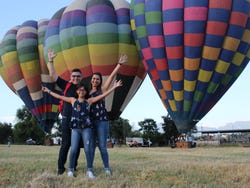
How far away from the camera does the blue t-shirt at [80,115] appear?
17.7 feet

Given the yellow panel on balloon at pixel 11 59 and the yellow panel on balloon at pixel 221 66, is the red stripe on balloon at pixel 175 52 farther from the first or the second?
the yellow panel on balloon at pixel 11 59

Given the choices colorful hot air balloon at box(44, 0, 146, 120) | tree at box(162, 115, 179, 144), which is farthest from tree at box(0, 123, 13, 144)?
colorful hot air balloon at box(44, 0, 146, 120)

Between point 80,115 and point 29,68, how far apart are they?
1297 centimetres

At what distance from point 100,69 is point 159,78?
226 centimetres

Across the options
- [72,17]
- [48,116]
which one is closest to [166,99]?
[72,17]

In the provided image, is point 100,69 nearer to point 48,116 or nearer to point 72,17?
point 72,17

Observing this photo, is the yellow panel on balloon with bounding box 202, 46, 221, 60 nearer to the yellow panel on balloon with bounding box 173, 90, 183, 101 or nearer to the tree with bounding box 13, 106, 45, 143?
the yellow panel on balloon with bounding box 173, 90, 183, 101

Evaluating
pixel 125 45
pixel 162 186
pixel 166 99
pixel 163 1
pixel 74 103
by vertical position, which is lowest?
pixel 162 186

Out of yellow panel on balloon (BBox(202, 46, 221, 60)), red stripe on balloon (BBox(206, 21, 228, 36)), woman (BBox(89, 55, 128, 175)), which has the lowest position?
woman (BBox(89, 55, 128, 175))

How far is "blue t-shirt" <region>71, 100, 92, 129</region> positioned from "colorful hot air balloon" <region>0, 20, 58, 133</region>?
12029 mm

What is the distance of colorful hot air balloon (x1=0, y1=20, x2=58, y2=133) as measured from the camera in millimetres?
17797

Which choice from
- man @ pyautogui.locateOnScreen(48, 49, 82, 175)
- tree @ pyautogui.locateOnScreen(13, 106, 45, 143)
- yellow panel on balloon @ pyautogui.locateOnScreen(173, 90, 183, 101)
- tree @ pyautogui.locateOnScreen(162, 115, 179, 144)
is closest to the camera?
man @ pyautogui.locateOnScreen(48, 49, 82, 175)

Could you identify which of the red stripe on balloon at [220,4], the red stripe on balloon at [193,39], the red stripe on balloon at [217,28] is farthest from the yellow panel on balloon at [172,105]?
the red stripe on balloon at [220,4]

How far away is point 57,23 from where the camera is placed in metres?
16.3
